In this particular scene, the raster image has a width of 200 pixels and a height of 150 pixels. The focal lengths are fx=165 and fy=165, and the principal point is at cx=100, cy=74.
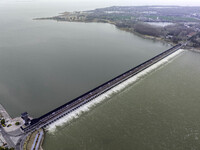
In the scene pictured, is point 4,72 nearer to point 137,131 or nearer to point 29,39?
point 29,39

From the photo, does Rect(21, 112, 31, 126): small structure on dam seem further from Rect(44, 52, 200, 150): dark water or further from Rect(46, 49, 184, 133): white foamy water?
Rect(44, 52, 200, 150): dark water

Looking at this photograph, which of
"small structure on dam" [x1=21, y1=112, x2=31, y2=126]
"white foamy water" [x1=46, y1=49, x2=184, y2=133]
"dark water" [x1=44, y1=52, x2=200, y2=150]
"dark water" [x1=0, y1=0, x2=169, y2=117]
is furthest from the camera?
"dark water" [x1=0, y1=0, x2=169, y2=117]

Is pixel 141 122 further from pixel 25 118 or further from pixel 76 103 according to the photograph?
pixel 25 118

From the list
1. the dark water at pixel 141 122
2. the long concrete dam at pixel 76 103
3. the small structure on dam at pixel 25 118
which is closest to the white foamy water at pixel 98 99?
the long concrete dam at pixel 76 103

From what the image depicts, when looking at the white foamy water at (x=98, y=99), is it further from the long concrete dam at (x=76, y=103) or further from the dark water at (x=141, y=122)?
the dark water at (x=141, y=122)

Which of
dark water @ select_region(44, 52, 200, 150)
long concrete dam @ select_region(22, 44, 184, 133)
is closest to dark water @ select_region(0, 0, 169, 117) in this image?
long concrete dam @ select_region(22, 44, 184, 133)

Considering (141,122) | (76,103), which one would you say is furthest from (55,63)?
(141,122)
